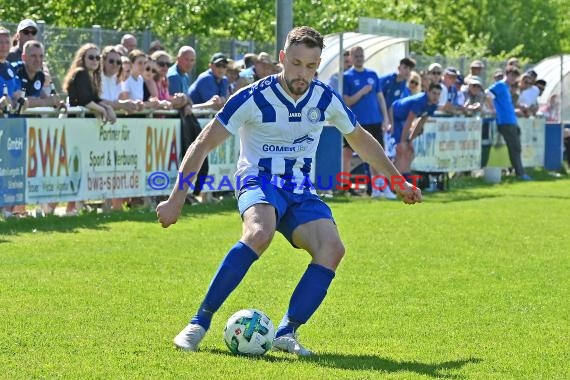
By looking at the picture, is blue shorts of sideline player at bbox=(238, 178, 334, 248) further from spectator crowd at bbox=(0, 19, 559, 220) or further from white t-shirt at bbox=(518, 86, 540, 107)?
white t-shirt at bbox=(518, 86, 540, 107)

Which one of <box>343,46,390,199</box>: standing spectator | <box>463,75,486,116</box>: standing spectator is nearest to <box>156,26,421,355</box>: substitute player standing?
<box>343,46,390,199</box>: standing spectator

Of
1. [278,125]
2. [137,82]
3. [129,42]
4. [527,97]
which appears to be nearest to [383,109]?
[129,42]

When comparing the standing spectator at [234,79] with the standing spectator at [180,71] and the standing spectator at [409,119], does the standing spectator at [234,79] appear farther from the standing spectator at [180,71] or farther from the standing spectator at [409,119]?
the standing spectator at [409,119]

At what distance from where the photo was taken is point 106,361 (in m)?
7.34

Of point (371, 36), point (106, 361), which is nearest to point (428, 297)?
point (106, 361)

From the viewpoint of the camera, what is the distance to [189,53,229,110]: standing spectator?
18.8 m

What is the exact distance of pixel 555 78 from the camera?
36844mm

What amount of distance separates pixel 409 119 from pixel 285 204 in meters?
13.8

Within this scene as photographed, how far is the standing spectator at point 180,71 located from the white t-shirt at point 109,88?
1.51 metres

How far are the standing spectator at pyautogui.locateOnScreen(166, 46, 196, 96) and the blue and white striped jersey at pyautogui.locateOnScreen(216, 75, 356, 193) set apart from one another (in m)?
10.3

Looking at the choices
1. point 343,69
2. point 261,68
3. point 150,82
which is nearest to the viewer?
point 150,82

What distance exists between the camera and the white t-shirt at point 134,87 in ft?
56.9

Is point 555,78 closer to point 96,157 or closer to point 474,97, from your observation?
point 474,97

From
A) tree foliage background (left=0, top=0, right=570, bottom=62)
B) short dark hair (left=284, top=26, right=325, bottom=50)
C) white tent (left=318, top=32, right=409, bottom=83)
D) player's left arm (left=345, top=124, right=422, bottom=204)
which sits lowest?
player's left arm (left=345, top=124, right=422, bottom=204)
